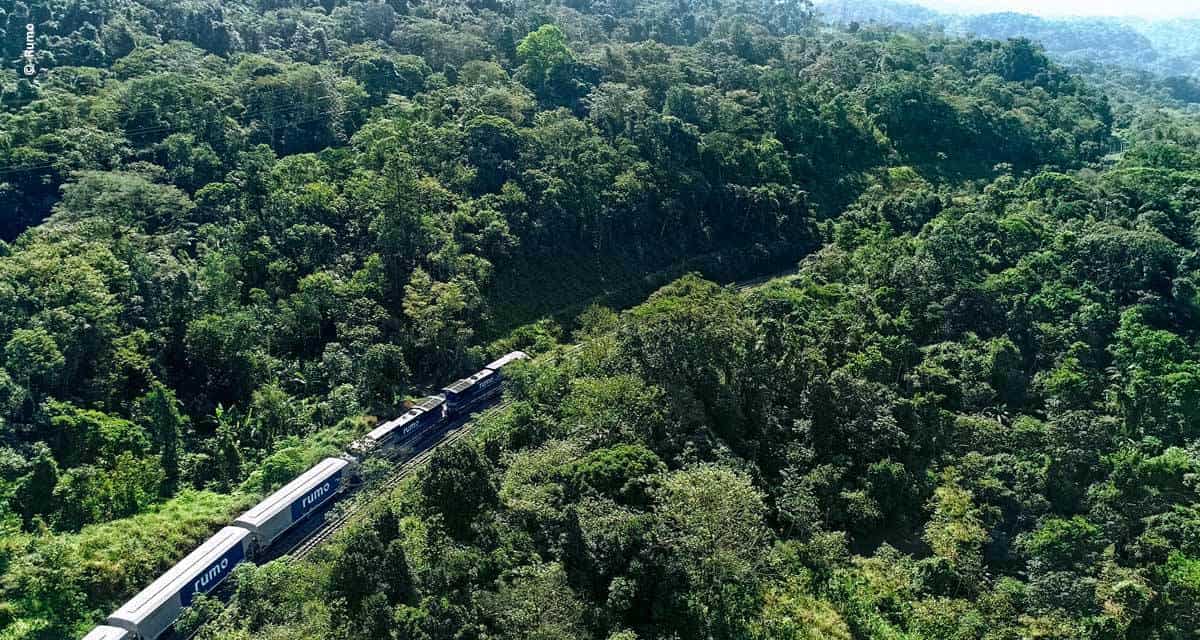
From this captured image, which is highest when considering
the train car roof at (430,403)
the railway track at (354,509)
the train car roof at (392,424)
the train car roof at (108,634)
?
the train car roof at (108,634)

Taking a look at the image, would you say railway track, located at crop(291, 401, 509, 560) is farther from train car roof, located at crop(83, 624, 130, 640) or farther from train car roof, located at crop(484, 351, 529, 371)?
train car roof, located at crop(83, 624, 130, 640)

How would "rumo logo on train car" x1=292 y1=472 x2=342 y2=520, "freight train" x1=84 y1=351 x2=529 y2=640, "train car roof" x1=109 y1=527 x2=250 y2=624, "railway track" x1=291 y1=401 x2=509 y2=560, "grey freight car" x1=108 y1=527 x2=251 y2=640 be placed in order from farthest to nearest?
"railway track" x1=291 y1=401 x2=509 y2=560 < "rumo logo on train car" x1=292 y1=472 x2=342 y2=520 < "freight train" x1=84 y1=351 x2=529 y2=640 < "train car roof" x1=109 y1=527 x2=250 y2=624 < "grey freight car" x1=108 y1=527 x2=251 y2=640

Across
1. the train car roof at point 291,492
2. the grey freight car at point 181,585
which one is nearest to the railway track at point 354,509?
the train car roof at point 291,492

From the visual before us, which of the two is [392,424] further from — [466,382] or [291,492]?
[291,492]

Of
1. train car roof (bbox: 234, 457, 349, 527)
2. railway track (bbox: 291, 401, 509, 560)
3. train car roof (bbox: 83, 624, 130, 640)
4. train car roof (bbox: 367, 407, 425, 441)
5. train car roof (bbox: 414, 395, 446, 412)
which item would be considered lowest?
railway track (bbox: 291, 401, 509, 560)

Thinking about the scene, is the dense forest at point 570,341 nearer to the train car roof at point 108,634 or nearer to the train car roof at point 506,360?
the train car roof at point 506,360

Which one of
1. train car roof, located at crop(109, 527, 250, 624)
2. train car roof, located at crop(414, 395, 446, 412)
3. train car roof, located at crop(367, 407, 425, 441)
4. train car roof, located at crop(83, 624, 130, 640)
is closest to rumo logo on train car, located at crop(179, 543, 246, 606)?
train car roof, located at crop(109, 527, 250, 624)

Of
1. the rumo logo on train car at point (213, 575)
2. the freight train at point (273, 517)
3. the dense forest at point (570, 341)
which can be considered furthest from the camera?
the rumo logo on train car at point (213, 575)
